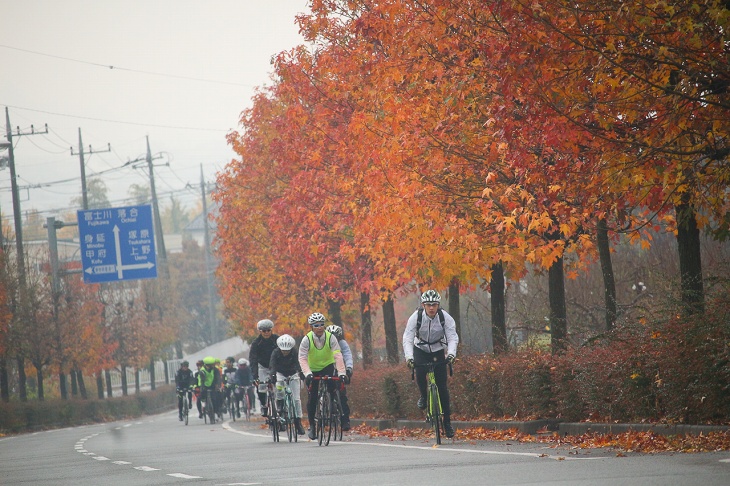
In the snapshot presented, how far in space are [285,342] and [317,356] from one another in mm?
1769

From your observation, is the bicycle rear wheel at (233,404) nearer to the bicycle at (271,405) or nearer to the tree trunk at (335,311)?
the tree trunk at (335,311)

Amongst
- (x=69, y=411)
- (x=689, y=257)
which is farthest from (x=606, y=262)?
(x=69, y=411)

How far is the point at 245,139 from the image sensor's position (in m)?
37.6

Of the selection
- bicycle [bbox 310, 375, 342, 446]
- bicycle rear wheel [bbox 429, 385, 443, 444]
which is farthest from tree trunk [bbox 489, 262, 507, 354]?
bicycle rear wheel [bbox 429, 385, 443, 444]

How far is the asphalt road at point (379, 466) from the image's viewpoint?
33.1 feet

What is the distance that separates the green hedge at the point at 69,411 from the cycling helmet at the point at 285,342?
25.3m

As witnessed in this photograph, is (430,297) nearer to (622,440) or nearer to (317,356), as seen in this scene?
(317,356)

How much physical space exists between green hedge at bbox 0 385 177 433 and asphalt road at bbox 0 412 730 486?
25910 mm

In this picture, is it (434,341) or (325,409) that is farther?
(325,409)

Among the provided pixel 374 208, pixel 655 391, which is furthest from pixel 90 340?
pixel 655 391

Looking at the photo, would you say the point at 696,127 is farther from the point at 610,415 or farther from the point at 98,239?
the point at 98,239

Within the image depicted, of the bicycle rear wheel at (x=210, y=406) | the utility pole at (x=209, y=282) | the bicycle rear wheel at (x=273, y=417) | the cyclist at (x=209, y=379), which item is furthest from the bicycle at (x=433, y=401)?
the utility pole at (x=209, y=282)

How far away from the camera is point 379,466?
12.6m

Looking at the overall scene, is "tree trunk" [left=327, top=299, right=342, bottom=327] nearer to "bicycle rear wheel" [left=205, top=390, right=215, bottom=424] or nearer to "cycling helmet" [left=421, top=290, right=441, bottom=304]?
"bicycle rear wheel" [left=205, top=390, right=215, bottom=424]
